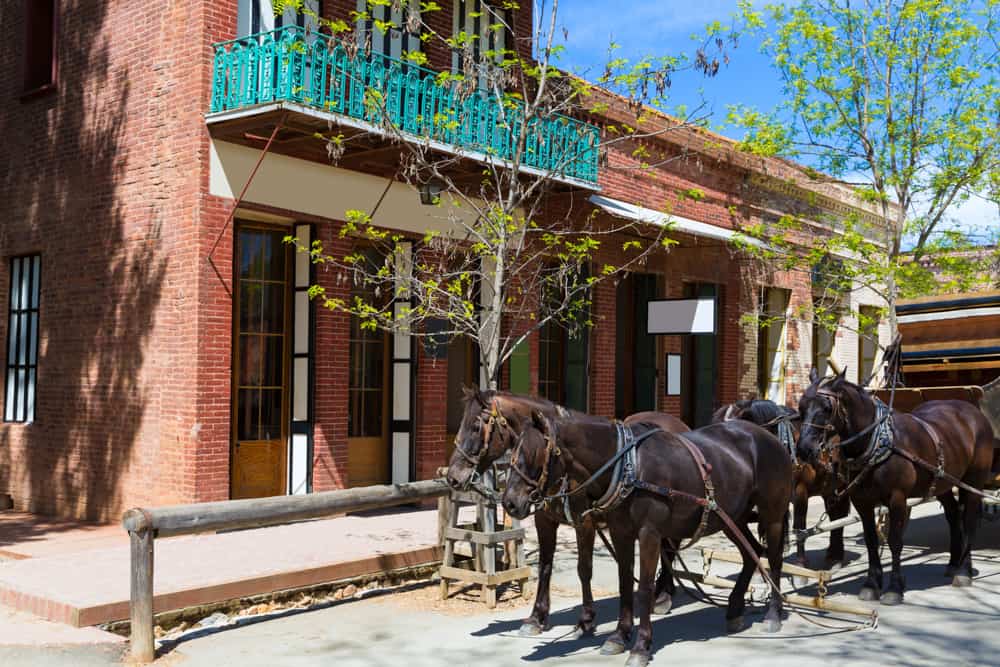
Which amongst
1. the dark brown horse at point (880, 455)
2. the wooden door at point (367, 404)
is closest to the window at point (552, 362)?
the wooden door at point (367, 404)

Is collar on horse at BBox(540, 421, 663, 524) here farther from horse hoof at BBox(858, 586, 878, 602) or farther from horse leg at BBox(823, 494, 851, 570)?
horse leg at BBox(823, 494, 851, 570)

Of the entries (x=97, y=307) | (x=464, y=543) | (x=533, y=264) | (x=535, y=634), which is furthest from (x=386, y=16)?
(x=535, y=634)

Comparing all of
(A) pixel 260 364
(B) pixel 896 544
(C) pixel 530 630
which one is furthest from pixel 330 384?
(B) pixel 896 544

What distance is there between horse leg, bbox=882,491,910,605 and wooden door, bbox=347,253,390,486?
727 centimetres

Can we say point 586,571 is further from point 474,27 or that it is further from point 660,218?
point 474,27

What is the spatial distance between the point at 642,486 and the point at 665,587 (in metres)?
2.13

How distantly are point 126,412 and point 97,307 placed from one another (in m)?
1.54

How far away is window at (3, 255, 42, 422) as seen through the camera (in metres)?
14.1

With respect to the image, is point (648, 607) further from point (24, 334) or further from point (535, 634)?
point (24, 334)

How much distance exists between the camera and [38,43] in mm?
14461

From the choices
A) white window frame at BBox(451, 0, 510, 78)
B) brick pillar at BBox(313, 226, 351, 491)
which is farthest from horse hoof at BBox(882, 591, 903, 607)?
white window frame at BBox(451, 0, 510, 78)

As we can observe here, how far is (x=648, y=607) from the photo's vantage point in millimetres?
6637

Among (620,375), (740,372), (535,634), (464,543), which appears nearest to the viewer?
(535,634)

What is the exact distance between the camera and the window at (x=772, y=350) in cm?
2217
